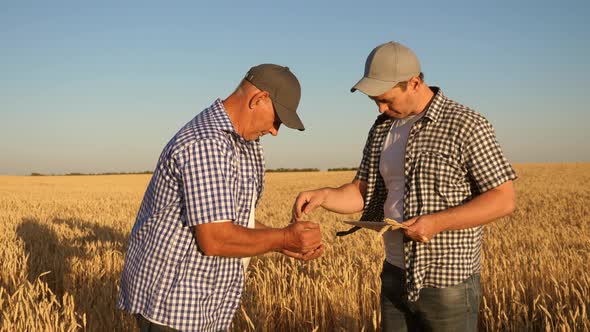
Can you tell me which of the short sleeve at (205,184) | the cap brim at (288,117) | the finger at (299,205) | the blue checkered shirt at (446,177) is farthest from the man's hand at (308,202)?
the short sleeve at (205,184)

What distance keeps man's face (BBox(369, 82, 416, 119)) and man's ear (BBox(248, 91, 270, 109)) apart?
67cm

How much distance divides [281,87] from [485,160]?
1.01 m

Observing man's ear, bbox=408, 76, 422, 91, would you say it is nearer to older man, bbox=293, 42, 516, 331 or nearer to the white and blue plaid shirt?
older man, bbox=293, 42, 516, 331

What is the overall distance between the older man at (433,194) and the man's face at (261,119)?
59 cm

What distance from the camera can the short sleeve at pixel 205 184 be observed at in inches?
87.9

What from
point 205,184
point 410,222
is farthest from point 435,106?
point 205,184

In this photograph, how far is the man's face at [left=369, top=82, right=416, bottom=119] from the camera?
2.89 meters

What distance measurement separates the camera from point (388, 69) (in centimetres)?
285

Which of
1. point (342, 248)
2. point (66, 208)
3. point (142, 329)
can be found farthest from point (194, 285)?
point (66, 208)

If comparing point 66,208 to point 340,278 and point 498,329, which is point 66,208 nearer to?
point 340,278

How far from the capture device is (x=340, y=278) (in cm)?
567

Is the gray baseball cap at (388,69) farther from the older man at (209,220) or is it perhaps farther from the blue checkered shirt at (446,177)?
the older man at (209,220)

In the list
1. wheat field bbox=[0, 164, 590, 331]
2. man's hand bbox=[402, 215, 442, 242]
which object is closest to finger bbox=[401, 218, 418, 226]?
man's hand bbox=[402, 215, 442, 242]

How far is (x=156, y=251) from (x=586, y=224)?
38.0 feet
